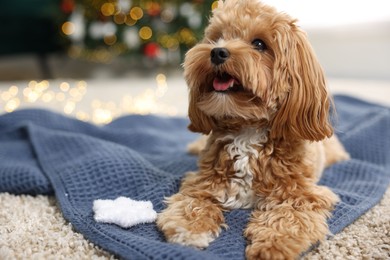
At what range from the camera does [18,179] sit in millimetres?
1848

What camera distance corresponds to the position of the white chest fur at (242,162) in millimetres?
1571

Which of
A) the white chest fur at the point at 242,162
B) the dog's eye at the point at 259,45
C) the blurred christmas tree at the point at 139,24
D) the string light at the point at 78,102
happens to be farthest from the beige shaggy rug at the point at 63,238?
the blurred christmas tree at the point at 139,24

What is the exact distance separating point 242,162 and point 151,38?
327cm

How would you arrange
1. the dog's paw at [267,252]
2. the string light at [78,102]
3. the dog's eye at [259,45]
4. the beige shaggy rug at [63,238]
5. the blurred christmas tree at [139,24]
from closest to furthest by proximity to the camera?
the dog's paw at [267,252] → the beige shaggy rug at [63,238] → the dog's eye at [259,45] → the string light at [78,102] → the blurred christmas tree at [139,24]

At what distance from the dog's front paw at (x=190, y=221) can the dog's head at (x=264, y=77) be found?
0.99 ft

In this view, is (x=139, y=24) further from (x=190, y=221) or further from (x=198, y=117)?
(x=190, y=221)

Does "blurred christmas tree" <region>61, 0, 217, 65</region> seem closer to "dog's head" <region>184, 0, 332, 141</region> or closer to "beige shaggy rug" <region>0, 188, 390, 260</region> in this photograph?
"dog's head" <region>184, 0, 332, 141</region>

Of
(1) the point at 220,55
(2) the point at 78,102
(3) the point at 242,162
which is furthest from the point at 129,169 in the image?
(2) the point at 78,102

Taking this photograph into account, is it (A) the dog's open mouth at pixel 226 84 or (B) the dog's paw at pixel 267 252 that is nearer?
(B) the dog's paw at pixel 267 252

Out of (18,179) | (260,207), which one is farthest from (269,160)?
(18,179)

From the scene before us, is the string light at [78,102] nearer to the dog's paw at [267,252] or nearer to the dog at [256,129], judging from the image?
the dog at [256,129]

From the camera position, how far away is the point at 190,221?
143cm

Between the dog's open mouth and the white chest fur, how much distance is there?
0.19 metres

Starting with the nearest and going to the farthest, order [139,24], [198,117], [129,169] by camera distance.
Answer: [198,117] → [129,169] → [139,24]
